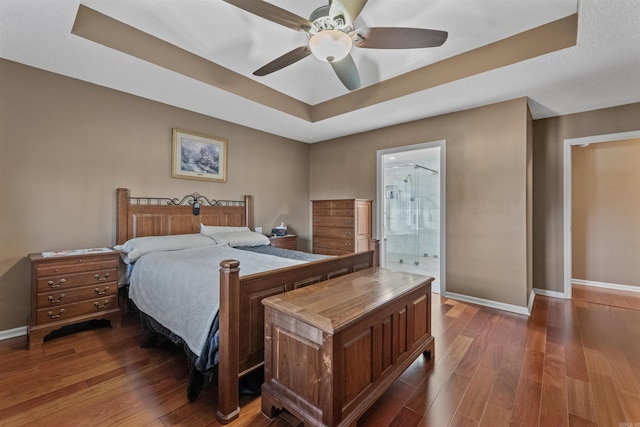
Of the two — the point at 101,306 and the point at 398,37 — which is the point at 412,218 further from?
the point at 101,306

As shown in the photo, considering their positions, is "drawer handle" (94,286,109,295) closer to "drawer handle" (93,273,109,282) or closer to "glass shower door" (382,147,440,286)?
"drawer handle" (93,273,109,282)

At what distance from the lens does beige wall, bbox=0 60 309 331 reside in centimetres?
257

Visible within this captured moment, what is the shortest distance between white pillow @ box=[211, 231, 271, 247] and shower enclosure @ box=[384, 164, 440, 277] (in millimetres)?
2237

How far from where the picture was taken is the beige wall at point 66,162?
8.43 ft

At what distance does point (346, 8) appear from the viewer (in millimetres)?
1731

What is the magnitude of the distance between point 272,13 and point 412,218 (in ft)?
15.2

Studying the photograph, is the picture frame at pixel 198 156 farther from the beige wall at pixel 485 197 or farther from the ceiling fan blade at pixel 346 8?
the beige wall at pixel 485 197

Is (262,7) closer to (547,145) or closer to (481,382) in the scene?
(481,382)

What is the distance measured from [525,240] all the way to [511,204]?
0.45 meters

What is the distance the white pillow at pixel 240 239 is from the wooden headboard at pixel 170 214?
0.49 m

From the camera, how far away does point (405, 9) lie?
2.45 m

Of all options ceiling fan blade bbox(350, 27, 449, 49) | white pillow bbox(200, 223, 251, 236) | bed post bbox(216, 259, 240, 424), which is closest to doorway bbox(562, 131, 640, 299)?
ceiling fan blade bbox(350, 27, 449, 49)

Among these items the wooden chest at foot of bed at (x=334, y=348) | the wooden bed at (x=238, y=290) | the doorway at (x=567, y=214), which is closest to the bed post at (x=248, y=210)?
the wooden bed at (x=238, y=290)

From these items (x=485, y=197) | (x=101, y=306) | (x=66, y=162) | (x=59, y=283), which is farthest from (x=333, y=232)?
(x=66, y=162)
